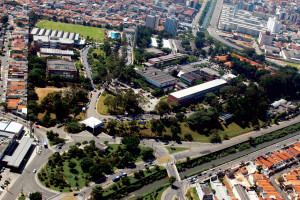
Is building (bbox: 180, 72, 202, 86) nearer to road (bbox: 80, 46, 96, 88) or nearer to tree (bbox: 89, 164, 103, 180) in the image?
road (bbox: 80, 46, 96, 88)

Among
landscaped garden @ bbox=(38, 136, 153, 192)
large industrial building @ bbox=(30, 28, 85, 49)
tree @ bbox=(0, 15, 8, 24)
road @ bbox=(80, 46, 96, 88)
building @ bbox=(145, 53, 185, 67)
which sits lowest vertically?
landscaped garden @ bbox=(38, 136, 153, 192)

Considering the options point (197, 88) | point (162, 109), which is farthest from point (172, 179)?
point (197, 88)

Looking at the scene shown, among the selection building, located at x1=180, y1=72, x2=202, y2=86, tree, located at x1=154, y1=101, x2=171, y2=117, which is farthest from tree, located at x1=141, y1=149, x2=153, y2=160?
building, located at x1=180, y1=72, x2=202, y2=86

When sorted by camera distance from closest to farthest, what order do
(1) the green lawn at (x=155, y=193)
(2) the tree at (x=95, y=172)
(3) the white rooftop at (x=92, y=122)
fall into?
(1) the green lawn at (x=155, y=193), (2) the tree at (x=95, y=172), (3) the white rooftop at (x=92, y=122)

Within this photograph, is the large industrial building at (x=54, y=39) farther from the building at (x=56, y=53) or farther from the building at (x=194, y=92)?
the building at (x=194, y=92)

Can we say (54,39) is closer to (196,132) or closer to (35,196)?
(196,132)

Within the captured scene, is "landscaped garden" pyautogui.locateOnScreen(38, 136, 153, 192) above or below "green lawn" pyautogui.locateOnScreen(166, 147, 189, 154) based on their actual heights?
above

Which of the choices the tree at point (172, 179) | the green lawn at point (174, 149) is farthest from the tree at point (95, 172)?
the green lawn at point (174, 149)
